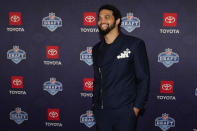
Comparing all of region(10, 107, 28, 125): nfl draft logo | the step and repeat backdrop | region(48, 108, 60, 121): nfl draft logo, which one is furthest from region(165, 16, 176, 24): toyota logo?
region(10, 107, 28, 125): nfl draft logo

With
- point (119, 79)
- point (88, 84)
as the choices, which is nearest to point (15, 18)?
point (88, 84)

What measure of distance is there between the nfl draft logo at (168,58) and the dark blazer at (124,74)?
84 cm

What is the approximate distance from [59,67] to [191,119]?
70.5 inches

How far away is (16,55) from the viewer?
277 centimetres

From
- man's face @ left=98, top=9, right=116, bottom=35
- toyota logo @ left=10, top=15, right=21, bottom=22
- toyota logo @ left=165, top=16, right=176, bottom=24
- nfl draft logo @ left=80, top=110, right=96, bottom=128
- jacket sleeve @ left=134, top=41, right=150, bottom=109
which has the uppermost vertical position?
toyota logo @ left=10, top=15, right=21, bottom=22

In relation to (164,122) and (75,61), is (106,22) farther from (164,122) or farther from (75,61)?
(164,122)

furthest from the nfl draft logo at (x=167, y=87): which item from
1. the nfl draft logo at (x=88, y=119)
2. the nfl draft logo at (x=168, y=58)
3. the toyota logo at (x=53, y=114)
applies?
the toyota logo at (x=53, y=114)

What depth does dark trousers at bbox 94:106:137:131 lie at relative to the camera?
1.74 m

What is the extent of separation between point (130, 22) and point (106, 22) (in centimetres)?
75

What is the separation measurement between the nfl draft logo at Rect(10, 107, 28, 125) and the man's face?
5.63 ft

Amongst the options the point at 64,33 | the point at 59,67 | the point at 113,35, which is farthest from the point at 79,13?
the point at 113,35

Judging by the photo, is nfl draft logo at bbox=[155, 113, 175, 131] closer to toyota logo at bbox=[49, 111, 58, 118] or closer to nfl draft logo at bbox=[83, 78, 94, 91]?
nfl draft logo at bbox=[83, 78, 94, 91]

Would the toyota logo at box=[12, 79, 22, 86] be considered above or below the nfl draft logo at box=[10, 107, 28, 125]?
above

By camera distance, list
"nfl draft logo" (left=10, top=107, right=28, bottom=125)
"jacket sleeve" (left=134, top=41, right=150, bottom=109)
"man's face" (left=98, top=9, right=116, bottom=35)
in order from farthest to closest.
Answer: "nfl draft logo" (left=10, top=107, right=28, bottom=125) < "man's face" (left=98, top=9, right=116, bottom=35) < "jacket sleeve" (left=134, top=41, right=150, bottom=109)
